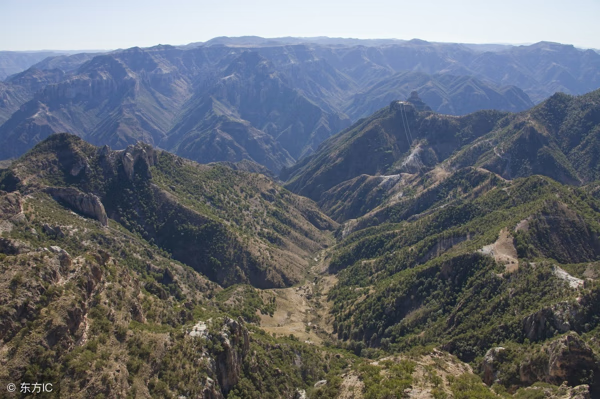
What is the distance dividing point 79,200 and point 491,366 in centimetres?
16507

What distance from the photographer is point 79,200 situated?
173m

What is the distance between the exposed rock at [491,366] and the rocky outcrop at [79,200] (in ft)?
511

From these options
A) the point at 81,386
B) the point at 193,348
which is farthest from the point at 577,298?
the point at 81,386

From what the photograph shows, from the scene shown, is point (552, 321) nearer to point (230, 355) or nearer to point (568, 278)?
point (568, 278)

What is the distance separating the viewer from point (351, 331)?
157 metres

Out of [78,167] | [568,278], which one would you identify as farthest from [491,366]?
[78,167]

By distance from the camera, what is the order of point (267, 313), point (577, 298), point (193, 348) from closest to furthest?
point (193, 348), point (577, 298), point (267, 313)

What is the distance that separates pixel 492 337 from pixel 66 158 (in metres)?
195

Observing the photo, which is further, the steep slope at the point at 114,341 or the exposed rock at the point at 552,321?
the exposed rock at the point at 552,321

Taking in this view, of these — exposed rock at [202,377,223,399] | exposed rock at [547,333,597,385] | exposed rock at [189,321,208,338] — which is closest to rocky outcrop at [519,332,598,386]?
exposed rock at [547,333,597,385]

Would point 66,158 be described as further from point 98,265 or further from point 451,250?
point 451,250

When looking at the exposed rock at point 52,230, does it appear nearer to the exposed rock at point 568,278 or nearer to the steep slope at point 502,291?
the steep slope at point 502,291

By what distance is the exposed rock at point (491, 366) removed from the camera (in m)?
86.1

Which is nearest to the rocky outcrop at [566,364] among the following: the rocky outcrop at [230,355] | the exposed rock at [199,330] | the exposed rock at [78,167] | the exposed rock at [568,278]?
the exposed rock at [568,278]
